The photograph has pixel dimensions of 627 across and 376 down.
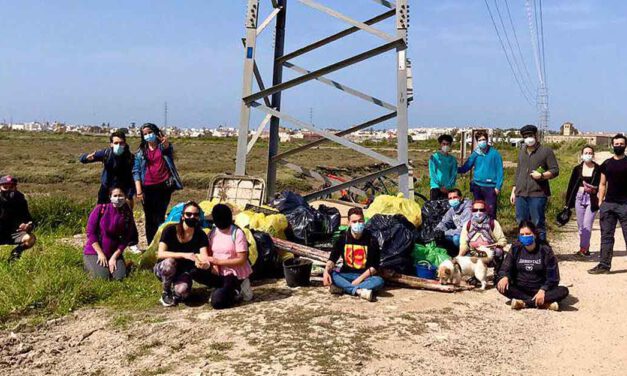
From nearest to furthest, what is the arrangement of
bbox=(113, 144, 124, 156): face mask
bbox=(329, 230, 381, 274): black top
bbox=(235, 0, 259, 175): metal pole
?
bbox=(329, 230, 381, 274): black top
bbox=(113, 144, 124, 156): face mask
bbox=(235, 0, 259, 175): metal pole

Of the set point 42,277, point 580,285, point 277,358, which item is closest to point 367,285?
point 277,358

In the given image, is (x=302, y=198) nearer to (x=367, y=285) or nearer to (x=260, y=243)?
(x=260, y=243)

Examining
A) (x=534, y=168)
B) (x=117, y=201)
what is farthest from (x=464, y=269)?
(x=117, y=201)

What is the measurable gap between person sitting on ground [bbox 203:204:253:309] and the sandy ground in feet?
0.65

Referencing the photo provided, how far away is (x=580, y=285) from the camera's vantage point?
22.1 feet

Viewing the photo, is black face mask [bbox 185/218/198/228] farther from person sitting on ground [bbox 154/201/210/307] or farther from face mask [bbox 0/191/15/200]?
face mask [bbox 0/191/15/200]

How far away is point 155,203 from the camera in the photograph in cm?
764

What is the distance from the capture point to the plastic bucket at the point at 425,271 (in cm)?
666

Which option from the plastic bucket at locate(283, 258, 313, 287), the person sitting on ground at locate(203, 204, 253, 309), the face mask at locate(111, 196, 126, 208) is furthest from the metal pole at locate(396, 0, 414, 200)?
the face mask at locate(111, 196, 126, 208)

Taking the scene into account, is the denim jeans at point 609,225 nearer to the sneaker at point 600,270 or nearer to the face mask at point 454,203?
the sneaker at point 600,270

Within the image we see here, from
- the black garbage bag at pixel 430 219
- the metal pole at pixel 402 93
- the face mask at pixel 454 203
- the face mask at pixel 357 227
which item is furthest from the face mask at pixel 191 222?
the metal pole at pixel 402 93

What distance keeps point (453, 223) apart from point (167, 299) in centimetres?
358

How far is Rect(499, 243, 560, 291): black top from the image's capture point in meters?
5.78

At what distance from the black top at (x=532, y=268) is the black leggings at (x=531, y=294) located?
0.11ft
